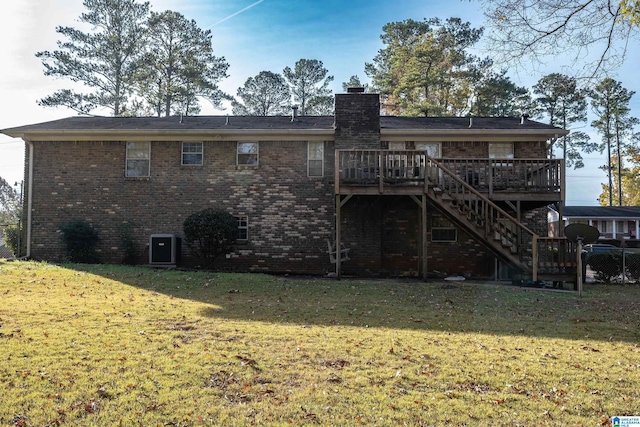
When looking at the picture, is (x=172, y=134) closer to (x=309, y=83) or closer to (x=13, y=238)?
(x=13, y=238)

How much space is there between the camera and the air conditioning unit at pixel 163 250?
1410 cm

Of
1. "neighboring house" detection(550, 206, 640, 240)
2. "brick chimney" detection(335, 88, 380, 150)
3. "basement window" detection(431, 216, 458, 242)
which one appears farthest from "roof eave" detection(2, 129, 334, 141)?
"neighboring house" detection(550, 206, 640, 240)

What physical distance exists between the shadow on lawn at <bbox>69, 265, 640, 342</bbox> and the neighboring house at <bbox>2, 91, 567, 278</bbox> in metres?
2.40

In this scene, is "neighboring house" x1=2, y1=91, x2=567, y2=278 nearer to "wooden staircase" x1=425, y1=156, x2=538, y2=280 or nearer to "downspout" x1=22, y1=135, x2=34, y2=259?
"downspout" x1=22, y1=135, x2=34, y2=259

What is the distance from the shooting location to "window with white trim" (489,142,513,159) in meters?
14.9

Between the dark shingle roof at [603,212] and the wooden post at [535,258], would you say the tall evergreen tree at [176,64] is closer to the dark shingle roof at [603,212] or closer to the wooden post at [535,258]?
the wooden post at [535,258]

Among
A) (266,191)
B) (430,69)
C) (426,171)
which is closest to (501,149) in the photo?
(426,171)

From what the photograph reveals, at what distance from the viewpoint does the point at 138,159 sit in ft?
49.2

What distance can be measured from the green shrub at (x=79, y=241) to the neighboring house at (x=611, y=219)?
1261 inches

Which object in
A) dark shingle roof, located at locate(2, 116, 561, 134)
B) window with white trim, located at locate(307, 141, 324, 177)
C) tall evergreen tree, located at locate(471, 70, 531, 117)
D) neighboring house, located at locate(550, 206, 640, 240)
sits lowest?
neighboring house, located at locate(550, 206, 640, 240)

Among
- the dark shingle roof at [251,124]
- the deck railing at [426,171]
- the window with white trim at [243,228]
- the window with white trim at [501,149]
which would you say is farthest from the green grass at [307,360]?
the dark shingle roof at [251,124]

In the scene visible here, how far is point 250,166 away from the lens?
1480 centimetres

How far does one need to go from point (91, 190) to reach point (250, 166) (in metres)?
5.24

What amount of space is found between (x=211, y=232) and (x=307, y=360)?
30.5 feet
